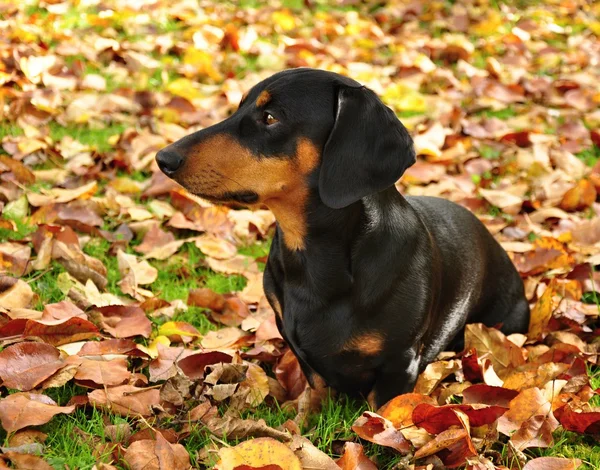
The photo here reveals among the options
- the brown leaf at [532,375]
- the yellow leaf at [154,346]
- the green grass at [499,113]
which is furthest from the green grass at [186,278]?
the green grass at [499,113]

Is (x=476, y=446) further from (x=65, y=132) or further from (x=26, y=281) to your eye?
(x=65, y=132)

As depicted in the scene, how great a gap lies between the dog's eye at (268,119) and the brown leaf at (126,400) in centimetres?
101

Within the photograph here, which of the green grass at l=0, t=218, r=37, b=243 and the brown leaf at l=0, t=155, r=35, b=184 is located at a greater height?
the brown leaf at l=0, t=155, r=35, b=184

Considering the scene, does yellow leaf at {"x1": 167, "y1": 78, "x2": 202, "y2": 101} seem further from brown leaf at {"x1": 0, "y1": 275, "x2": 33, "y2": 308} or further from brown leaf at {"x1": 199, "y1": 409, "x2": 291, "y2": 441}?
brown leaf at {"x1": 199, "y1": 409, "x2": 291, "y2": 441}

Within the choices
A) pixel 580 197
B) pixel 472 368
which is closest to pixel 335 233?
pixel 472 368

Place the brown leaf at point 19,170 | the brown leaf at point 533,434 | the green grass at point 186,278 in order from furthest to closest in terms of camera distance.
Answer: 1. the brown leaf at point 19,170
2. the green grass at point 186,278
3. the brown leaf at point 533,434

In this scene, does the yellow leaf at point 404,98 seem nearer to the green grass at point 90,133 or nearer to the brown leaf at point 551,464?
the green grass at point 90,133

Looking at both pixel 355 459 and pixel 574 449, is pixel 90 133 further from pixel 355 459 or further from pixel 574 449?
pixel 574 449

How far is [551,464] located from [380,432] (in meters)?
0.54

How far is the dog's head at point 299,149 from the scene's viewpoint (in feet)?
8.63

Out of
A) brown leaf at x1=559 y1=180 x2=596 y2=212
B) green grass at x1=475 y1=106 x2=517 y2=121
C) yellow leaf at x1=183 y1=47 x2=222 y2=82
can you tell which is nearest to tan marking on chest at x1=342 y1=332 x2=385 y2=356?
brown leaf at x1=559 y1=180 x2=596 y2=212

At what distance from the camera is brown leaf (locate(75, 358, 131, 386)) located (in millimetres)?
2768

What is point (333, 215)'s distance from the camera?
2.78 meters

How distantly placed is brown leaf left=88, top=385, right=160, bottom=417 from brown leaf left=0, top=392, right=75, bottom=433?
13 centimetres
